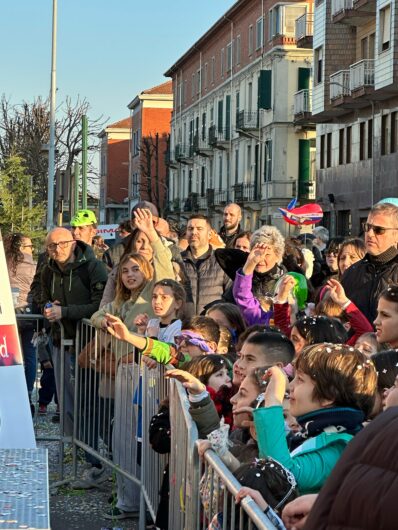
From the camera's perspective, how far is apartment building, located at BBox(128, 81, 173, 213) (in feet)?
337

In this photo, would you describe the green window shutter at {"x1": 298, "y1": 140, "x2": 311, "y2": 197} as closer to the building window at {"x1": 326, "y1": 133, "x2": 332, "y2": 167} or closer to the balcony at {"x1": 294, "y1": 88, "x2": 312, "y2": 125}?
the balcony at {"x1": 294, "y1": 88, "x2": 312, "y2": 125}

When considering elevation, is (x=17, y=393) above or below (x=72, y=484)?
above

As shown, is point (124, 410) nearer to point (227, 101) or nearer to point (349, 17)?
point (349, 17)

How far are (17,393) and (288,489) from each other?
14.3 ft

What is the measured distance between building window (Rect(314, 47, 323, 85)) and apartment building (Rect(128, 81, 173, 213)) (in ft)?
173

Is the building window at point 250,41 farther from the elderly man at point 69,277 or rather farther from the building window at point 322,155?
the elderly man at point 69,277

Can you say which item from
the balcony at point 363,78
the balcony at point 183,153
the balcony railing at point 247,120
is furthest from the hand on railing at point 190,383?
the balcony at point 183,153

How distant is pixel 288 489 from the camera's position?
3.57m

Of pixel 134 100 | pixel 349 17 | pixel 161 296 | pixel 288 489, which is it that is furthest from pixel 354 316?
pixel 134 100

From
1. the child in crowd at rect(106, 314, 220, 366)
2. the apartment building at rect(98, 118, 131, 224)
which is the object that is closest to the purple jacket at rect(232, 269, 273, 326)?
the child in crowd at rect(106, 314, 220, 366)

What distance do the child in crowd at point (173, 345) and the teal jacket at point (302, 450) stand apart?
2877 millimetres

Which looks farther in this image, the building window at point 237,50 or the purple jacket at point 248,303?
the building window at point 237,50

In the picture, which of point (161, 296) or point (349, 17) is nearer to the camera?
point (161, 296)

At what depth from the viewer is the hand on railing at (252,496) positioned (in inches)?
126
